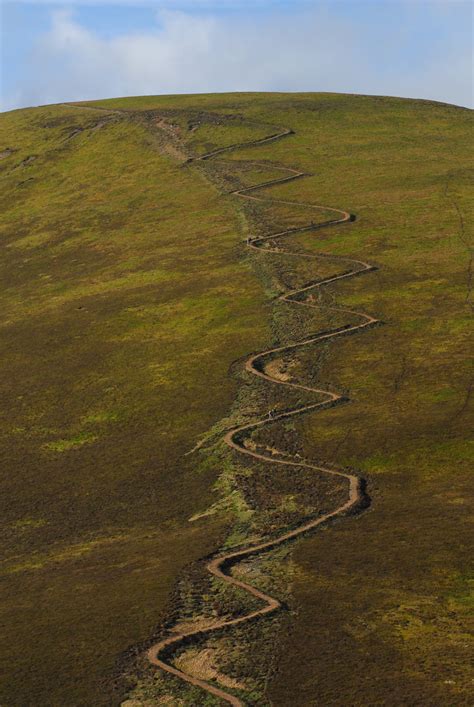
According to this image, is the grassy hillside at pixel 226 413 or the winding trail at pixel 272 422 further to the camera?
the winding trail at pixel 272 422

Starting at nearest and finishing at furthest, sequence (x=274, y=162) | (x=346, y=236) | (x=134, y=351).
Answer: (x=134, y=351)
(x=346, y=236)
(x=274, y=162)

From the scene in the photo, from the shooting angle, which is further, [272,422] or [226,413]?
[226,413]

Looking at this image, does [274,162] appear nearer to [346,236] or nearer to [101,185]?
[101,185]

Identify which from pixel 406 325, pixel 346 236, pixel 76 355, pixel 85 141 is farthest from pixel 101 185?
pixel 406 325

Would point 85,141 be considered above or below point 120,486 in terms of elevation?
above

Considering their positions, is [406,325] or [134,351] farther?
[134,351]

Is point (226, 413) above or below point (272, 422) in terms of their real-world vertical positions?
above
